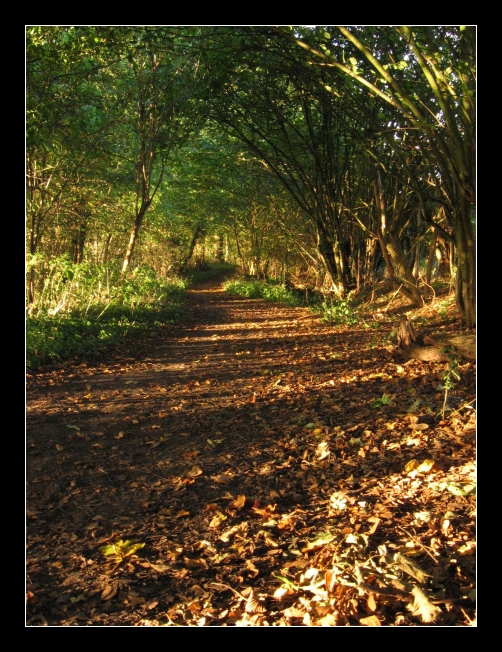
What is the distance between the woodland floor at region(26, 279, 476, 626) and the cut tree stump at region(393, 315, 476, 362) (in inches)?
9.6

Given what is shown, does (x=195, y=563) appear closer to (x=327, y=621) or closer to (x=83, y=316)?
(x=327, y=621)

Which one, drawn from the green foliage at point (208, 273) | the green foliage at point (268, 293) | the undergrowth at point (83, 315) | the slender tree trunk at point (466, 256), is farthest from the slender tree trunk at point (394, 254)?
the green foliage at point (208, 273)

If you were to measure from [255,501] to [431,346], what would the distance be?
463 cm

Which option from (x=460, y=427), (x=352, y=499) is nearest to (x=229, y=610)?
(x=352, y=499)

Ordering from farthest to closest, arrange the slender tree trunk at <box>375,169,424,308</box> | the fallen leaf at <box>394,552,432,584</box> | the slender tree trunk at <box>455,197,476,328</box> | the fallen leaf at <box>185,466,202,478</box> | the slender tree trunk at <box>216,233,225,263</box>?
1. the slender tree trunk at <box>216,233,225,263</box>
2. the slender tree trunk at <box>375,169,424,308</box>
3. the slender tree trunk at <box>455,197,476,328</box>
4. the fallen leaf at <box>185,466,202,478</box>
5. the fallen leaf at <box>394,552,432,584</box>

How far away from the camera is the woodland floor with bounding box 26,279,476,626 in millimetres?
2408

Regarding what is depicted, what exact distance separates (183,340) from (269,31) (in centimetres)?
638

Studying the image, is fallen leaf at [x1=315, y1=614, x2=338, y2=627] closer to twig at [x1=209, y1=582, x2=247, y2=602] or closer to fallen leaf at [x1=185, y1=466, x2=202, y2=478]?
twig at [x1=209, y1=582, x2=247, y2=602]

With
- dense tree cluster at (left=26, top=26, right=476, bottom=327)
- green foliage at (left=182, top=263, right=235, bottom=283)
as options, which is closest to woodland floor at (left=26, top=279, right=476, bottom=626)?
dense tree cluster at (left=26, top=26, right=476, bottom=327)

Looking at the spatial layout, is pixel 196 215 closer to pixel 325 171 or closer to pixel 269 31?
pixel 325 171

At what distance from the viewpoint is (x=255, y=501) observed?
11.6 ft

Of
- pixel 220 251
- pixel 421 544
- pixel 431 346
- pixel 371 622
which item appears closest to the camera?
pixel 371 622

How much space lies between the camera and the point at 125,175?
56.1ft

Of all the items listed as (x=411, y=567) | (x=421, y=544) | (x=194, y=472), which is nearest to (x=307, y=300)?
(x=194, y=472)
